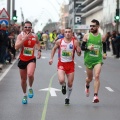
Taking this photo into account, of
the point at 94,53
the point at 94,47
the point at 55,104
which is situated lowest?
the point at 55,104

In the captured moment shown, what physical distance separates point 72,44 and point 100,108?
155 centimetres

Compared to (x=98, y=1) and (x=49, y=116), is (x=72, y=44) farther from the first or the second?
(x=98, y=1)

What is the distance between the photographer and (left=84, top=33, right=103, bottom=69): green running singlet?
1309cm

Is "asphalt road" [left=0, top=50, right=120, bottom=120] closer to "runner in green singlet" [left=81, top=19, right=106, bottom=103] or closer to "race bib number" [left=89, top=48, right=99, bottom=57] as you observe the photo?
"runner in green singlet" [left=81, top=19, right=106, bottom=103]

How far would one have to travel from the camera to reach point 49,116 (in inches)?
438

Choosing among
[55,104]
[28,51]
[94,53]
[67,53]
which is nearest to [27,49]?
[28,51]

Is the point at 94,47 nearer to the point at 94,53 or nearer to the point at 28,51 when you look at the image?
the point at 94,53

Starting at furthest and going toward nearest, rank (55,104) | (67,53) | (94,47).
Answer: (55,104)
(94,47)
(67,53)

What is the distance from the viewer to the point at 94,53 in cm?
1321

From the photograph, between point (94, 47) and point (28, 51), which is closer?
point (28, 51)

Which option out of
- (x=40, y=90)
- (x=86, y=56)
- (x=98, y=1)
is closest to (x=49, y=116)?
(x=86, y=56)

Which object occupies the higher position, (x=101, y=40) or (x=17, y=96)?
(x=101, y=40)

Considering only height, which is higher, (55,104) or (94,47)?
(94,47)

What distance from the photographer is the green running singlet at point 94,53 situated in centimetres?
1309
